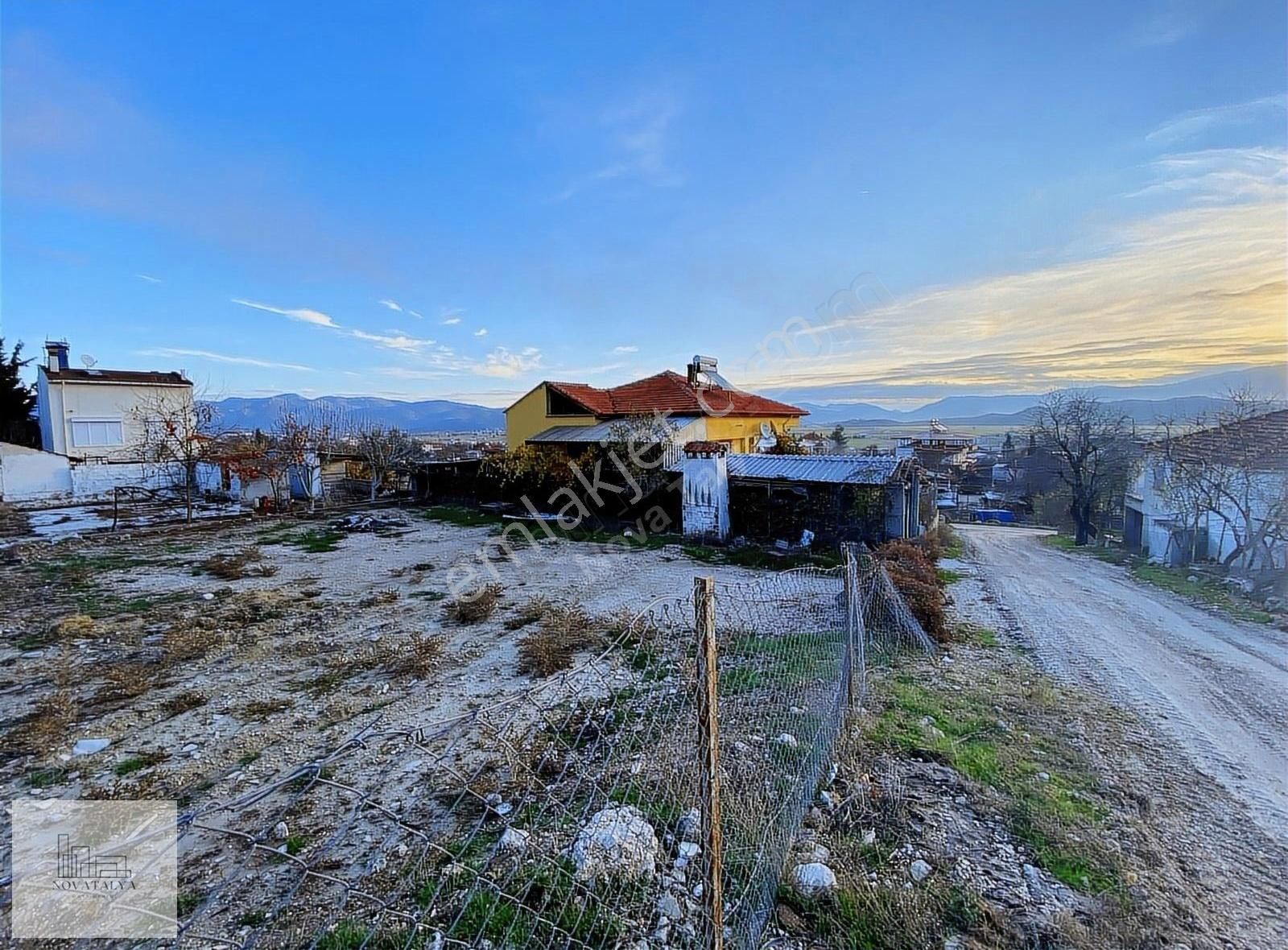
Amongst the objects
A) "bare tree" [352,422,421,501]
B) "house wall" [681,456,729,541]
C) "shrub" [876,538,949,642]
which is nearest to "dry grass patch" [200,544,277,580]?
"bare tree" [352,422,421,501]

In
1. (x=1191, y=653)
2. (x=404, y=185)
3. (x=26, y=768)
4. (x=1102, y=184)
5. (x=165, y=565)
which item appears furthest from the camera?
(x=404, y=185)

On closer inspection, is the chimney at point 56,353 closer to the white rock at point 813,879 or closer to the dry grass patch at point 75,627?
the dry grass patch at point 75,627

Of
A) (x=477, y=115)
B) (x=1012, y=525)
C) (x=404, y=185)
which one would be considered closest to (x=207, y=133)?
(x=404, y=185)

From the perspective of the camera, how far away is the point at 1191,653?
5977 mm

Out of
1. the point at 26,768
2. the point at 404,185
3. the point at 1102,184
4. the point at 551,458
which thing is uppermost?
the point at 404,185

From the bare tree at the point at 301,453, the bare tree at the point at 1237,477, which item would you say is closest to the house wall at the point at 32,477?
the bare tree at the point at 301,453

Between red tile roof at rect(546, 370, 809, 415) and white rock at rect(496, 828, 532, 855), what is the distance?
1344 centimetres

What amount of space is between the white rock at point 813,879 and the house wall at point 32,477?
949 inches

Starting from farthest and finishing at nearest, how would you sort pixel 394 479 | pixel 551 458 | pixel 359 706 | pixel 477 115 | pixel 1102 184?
pixel 394 479 < pixel 551 458 < pixel 477 115 < pixel 1102 184 < pixel 359 706

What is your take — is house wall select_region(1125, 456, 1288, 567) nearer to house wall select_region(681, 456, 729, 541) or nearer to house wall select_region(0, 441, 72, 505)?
house wall select_region(681, 456, 729, 541)

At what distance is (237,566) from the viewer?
30.0 ft

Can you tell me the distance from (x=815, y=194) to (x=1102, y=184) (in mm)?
4284

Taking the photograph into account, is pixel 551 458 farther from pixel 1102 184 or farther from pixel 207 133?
pixel 1102 184

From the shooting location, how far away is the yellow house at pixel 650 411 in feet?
54.2
